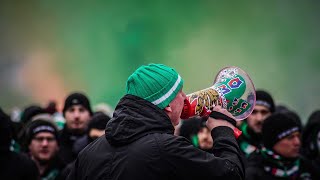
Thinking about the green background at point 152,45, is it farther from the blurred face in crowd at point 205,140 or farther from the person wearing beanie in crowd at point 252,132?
the blurred face in crowd at point 205,140

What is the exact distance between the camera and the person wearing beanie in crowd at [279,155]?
5738 mm

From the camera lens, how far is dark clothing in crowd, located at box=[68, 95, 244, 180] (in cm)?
316

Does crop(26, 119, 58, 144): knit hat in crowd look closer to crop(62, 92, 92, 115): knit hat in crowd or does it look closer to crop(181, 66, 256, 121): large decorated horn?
crop(62, 92, 92, 115): knit hat in crowd

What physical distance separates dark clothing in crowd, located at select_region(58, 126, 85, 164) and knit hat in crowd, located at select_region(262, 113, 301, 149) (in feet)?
7.08

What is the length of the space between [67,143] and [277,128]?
8.44 ft

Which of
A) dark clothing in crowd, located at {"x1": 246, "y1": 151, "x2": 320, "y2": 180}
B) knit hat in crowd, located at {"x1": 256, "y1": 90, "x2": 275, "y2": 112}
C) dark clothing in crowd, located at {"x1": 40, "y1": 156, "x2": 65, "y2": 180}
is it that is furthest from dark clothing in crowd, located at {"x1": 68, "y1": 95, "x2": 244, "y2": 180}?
knit hat in crowd, located at {"x1": 256, "y1": 90, "x2": 275, "y2": 112}

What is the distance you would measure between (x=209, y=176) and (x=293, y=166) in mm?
2849

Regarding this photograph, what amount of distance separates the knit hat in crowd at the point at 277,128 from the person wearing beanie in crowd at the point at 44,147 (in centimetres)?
210

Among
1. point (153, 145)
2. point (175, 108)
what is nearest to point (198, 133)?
point (175, 108)

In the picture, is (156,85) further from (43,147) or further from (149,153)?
(43,147)

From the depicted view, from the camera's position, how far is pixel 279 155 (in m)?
5.84

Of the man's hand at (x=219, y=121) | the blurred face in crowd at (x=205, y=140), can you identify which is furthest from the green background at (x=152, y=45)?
the man's hand at (x=219, y=121)

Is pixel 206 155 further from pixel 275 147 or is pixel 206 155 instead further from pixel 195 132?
pixel 195 132

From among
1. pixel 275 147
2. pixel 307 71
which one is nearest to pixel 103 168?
pixel 275 147
